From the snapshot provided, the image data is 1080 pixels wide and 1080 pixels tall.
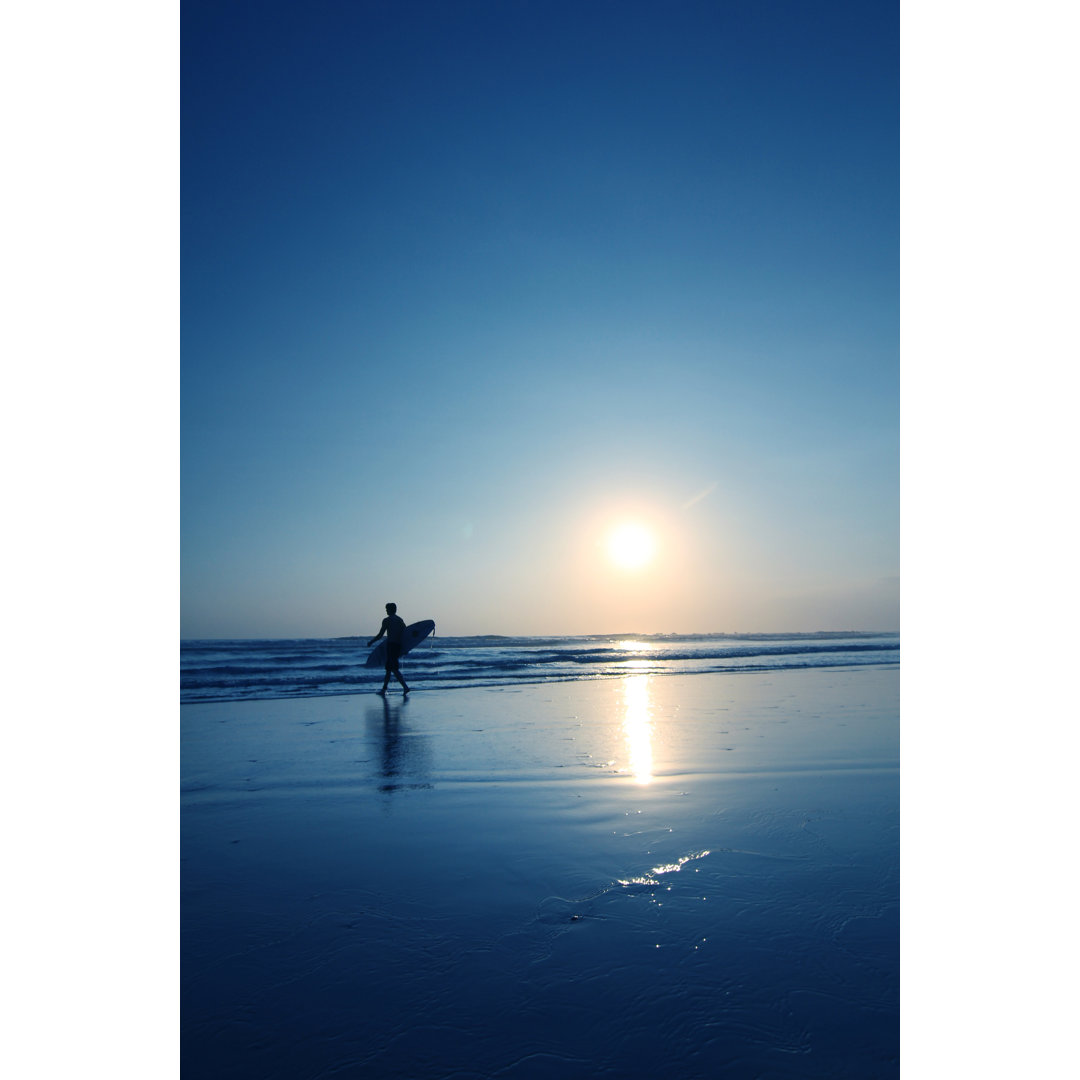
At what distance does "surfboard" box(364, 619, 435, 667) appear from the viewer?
46.2ft

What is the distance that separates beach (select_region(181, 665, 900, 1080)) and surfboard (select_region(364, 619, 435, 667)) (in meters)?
6.99

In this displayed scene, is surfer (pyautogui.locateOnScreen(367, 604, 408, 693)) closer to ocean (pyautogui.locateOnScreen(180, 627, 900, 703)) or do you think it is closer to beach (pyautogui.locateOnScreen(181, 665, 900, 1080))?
ocean (pyautogui.locateOnScreen(180, 627, 900, 703))

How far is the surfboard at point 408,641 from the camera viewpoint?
14095 millimetres

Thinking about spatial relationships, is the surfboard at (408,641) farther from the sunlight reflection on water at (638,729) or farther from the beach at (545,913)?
the beach at (545,913)

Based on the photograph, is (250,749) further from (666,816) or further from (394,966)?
(394,966)


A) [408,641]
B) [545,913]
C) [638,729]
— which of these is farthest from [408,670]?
[545,913]

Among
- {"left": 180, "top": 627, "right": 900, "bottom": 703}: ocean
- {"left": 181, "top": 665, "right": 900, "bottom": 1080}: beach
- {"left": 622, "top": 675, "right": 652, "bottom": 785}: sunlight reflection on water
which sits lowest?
{"left": 180, "top": 627, "right": 900, "bottom": 703}: ocean

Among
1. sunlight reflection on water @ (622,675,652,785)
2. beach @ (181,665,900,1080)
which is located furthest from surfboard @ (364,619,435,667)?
beach @ (181,665,900,1080)

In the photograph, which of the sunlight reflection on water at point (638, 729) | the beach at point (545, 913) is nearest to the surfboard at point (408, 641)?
the sunlight reflection on water at point (638, 729)

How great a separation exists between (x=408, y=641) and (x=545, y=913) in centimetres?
1216
